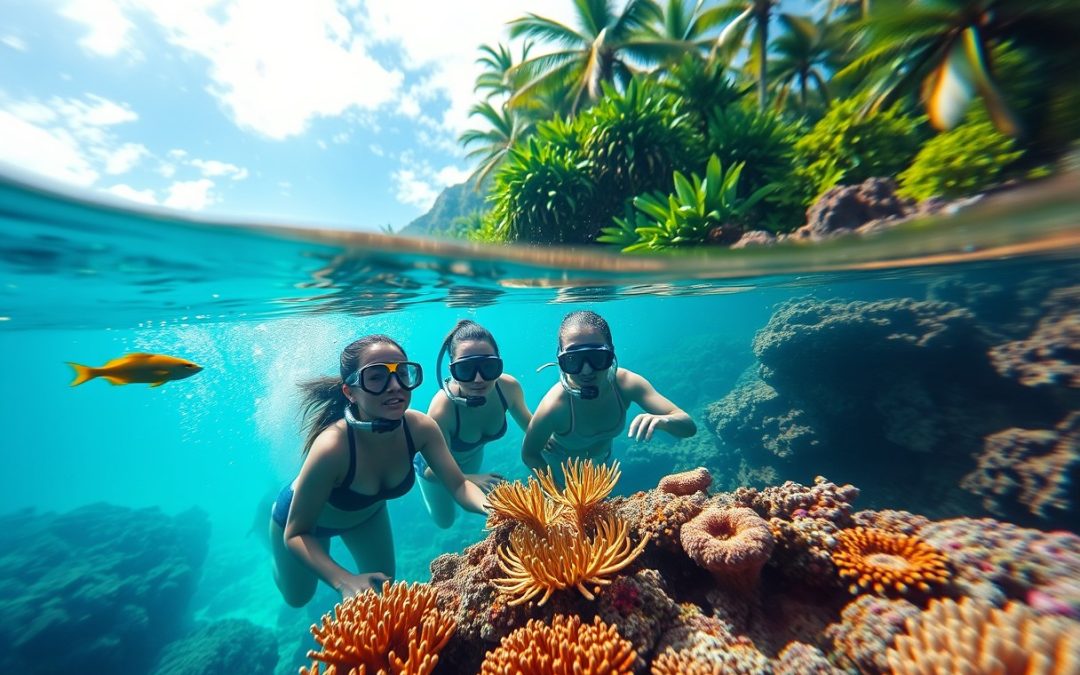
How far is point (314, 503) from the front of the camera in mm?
3734

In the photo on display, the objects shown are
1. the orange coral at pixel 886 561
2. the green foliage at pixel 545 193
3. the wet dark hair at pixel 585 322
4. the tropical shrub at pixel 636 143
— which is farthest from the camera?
the green foliage at pixel 545 193

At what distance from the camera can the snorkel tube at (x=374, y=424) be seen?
3.94m

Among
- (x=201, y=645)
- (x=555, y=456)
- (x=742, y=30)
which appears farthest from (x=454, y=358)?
(x=742, y=30)

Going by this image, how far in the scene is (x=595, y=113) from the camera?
819cm

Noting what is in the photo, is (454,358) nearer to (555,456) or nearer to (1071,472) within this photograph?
(555,456)

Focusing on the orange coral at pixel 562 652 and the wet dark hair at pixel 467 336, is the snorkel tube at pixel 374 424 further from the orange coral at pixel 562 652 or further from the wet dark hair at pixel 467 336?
the orange coral at pixel 562 652

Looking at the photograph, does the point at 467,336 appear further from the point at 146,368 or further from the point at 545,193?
the point at 545,193

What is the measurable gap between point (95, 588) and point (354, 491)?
14735 millimetres

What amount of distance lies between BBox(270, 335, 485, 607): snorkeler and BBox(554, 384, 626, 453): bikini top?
246 cm

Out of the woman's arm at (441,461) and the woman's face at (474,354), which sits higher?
the woman's face at (474,354)

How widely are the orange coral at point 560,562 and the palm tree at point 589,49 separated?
15243mm

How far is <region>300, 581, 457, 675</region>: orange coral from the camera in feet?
7.69

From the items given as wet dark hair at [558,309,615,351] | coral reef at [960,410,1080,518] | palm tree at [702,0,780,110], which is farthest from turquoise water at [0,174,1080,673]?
palm tree at [702,0,780,110]

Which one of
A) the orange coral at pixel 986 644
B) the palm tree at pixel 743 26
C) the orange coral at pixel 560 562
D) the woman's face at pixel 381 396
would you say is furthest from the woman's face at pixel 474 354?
the palm tree at pixel 743 26
